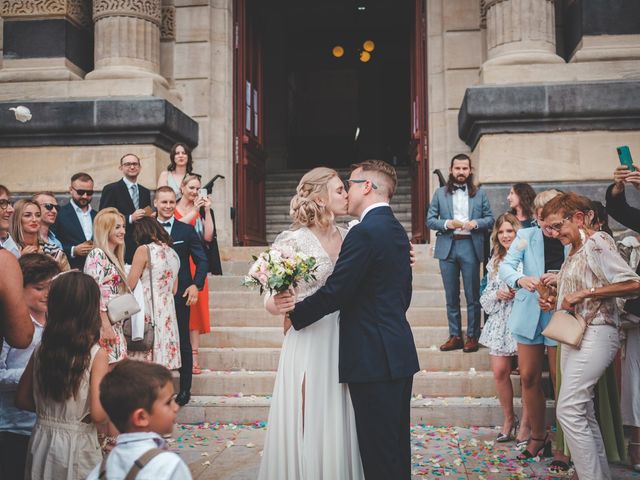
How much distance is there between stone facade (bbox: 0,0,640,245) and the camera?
28.7 feet

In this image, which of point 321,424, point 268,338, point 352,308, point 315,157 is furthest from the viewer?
point 315,157

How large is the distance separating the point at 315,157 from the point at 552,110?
1715 centimetres

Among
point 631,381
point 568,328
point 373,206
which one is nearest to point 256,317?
point 631,381

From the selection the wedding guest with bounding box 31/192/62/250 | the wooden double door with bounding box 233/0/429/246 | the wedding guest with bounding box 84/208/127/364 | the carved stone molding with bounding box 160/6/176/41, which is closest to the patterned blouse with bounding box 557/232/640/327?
the wedding guest with bounding box 84/208/127/364

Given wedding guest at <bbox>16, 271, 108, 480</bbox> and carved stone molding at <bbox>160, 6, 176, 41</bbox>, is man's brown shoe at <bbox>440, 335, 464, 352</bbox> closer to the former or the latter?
wedding guest at <bbox>16, 271, 108, 480</bbox>

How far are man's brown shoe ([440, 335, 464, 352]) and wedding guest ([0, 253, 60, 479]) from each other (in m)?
4.51

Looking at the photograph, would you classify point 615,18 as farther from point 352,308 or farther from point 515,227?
point 352,308

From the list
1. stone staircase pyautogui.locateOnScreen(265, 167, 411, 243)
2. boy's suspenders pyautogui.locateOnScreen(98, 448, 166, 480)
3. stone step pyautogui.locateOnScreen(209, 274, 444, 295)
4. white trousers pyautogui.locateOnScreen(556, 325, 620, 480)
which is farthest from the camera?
stone staircase pyautogui.locateOnScreen(265, 167, 411, 243)

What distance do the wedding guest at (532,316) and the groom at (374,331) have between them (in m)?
1.92

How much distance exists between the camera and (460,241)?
289 inches

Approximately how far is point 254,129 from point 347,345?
8.93m

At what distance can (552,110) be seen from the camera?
8625mm

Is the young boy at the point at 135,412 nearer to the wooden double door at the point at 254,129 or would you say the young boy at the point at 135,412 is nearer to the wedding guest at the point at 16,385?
the wedding guest at the point at 16,385

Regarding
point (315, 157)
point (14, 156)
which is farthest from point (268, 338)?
point (315, 157)
